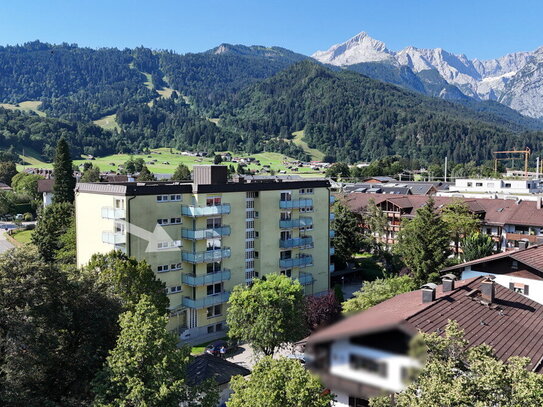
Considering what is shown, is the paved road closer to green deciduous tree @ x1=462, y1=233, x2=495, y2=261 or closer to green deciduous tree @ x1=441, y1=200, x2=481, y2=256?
green deciduous tree @ x1=441, y1=200, x2=481, y2=256

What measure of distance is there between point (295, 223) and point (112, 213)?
19031 mm

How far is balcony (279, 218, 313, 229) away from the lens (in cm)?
4988

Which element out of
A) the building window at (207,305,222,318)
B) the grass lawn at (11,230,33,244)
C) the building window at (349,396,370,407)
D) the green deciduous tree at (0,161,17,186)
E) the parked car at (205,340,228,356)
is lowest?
the parked car at (205,340,228,356)

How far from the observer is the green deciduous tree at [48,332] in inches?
845

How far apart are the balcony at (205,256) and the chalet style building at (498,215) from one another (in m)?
28.2

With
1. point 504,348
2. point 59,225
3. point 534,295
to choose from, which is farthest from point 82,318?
point 59,225

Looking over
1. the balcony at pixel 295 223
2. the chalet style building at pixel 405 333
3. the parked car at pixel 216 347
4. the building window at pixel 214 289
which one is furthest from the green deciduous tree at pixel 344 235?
the chalet style building at pixel 405 333

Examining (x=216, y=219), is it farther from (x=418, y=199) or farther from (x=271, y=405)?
(x=418, y=199)

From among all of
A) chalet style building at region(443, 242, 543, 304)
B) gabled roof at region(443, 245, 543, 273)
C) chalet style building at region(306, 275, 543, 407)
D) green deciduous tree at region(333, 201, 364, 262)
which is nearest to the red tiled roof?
green deciduous tree at region(333, 201, 364, 262)

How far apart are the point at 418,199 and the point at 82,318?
64274mm

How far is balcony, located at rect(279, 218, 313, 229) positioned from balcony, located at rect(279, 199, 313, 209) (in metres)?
1.43

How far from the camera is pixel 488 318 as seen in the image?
25562 mm

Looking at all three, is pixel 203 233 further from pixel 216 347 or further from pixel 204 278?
pixel 216 347

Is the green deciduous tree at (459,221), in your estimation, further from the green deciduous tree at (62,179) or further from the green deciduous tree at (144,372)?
the green deciduous tree at (62,179)
